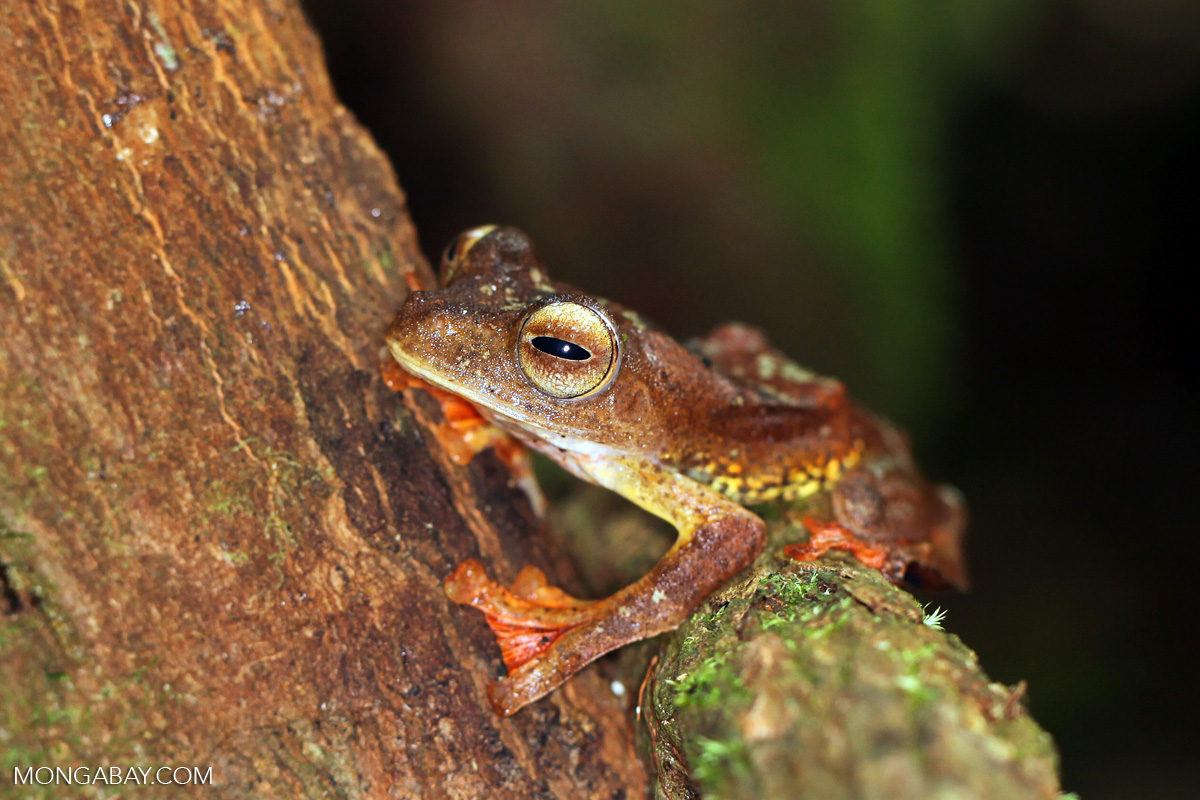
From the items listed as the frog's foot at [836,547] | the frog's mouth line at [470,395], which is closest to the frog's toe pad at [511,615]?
the frog's mouth line at [470,395]

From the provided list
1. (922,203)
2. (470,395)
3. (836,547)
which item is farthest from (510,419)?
(922,203)

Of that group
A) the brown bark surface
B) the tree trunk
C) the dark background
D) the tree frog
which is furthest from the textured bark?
the dark background

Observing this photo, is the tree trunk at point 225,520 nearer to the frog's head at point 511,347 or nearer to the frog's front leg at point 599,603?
the frog's front leg at point 599,603

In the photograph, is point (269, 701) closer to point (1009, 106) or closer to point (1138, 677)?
point (1138, 677)

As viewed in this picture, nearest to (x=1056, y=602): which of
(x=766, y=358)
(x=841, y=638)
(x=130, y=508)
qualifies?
(x=766, y=358)

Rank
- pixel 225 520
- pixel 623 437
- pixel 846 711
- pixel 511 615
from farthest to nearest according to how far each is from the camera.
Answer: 1. pixel 623 437
2. pixel 511 615
3. pixel 225 520
4. pixel 846 711

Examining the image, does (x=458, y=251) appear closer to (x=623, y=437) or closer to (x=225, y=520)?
(x=623, y=437)
